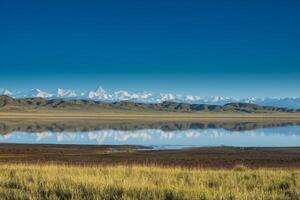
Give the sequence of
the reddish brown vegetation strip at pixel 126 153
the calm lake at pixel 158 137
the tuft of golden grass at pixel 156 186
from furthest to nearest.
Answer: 1. the calm lake at pixel 158 137
2. the reddish brown vegetation strip at pixel 126 153
3. the tuft of golden grass at pixel 156 186

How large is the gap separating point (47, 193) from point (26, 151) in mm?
22923

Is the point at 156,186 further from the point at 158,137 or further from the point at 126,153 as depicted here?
the point at 158,137

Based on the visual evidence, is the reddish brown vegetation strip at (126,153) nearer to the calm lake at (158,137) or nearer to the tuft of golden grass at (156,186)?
the calm lake at (158,137)

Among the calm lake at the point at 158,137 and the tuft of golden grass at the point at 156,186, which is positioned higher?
the tuft of golden grass at the point at 156,186

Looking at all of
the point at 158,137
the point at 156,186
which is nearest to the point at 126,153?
the point at 158,137

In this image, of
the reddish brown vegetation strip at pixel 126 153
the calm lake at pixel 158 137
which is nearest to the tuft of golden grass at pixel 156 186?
the reddish brown vegetation strip at pixel 126 153

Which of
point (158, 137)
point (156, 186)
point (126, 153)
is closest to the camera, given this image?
point (156, 186)

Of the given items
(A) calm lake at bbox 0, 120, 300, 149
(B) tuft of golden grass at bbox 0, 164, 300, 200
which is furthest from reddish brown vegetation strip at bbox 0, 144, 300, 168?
(B) tuft of golden grass at bbox 0, 164, 300, 200

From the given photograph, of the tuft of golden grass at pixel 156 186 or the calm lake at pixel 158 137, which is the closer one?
the tuft of golden grass at pixel 156 186

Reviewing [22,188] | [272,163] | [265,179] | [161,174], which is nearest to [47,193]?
[22,188]

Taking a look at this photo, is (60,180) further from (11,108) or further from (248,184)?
(11,108)

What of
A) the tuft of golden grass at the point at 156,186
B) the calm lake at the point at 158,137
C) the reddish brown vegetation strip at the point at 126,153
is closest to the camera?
the tuft of golden grass at the point at 156,186

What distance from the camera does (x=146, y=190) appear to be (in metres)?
10.6

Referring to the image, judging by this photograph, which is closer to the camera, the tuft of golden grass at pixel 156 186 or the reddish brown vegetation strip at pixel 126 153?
the tuft of golden grass at pixel 156 186
